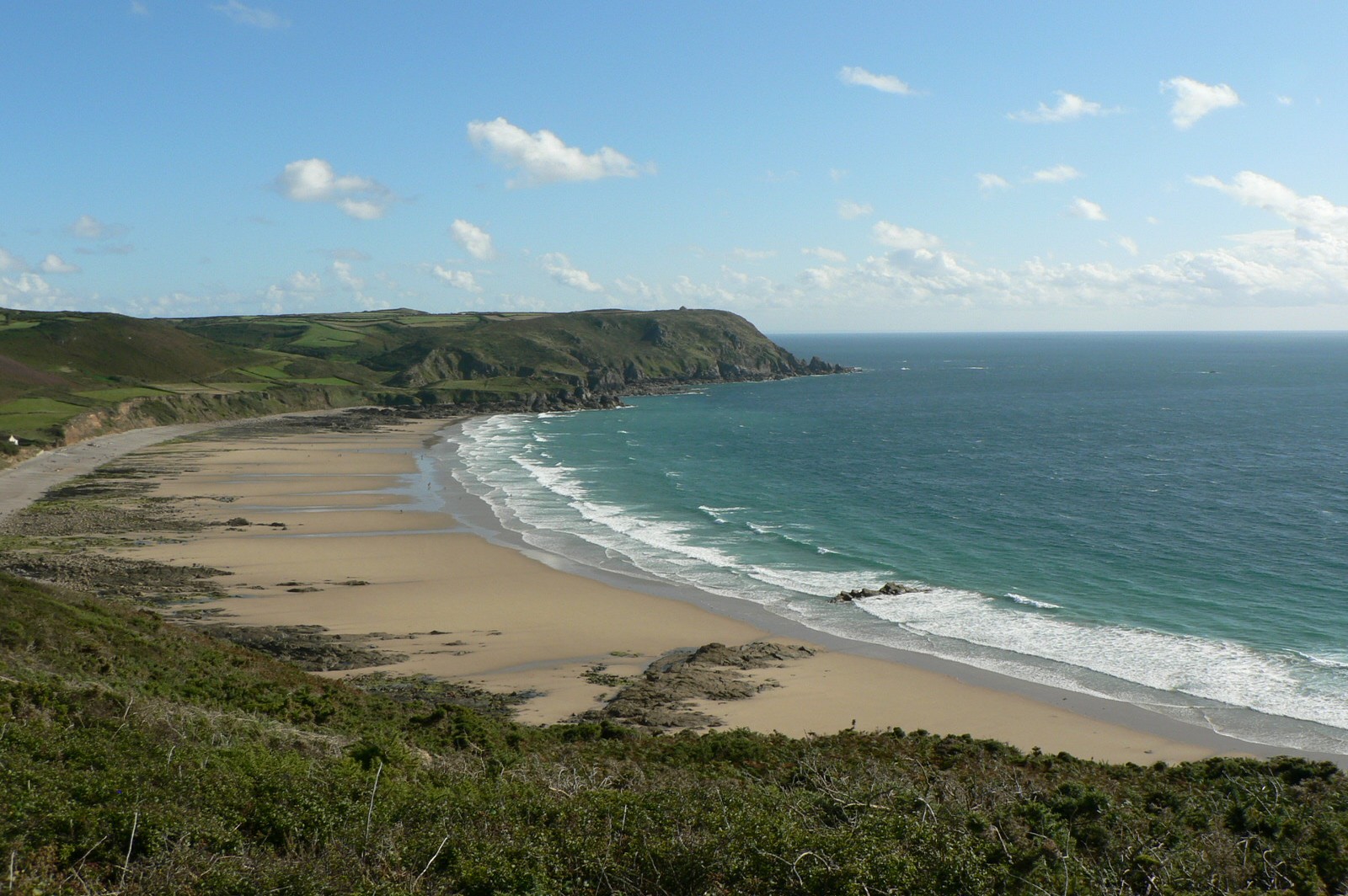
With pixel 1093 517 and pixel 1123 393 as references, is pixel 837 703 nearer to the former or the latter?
pixel 1093 517

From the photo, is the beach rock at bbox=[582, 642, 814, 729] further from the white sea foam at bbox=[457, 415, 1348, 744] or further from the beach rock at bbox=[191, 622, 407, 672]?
the beach rock at bbox=[191, 622, 407, 672]

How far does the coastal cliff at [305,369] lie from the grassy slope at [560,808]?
6998 centimetres

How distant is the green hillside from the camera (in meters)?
106

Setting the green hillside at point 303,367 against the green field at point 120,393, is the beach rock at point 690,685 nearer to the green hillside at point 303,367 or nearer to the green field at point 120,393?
the green hillside at point 303,367

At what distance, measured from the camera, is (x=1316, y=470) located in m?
72.2

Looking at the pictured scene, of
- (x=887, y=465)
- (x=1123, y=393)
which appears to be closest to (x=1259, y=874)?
(x=887, y=465)

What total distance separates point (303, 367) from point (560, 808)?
14636 cm

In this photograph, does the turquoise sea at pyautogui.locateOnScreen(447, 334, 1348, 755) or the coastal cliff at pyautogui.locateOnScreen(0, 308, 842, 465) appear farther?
the coastal cliff at pyautogui.locateOnScreen(0, 308, 842, 465)

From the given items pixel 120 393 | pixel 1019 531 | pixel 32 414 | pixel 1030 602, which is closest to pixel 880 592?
pixel 1030 602

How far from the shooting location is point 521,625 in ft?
125

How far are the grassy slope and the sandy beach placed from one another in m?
5.33

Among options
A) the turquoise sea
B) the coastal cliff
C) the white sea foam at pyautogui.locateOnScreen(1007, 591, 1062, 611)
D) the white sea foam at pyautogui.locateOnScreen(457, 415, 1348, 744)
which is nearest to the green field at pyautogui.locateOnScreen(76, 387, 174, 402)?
the coastal cliff

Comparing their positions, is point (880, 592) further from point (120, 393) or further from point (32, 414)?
point (120, 393)

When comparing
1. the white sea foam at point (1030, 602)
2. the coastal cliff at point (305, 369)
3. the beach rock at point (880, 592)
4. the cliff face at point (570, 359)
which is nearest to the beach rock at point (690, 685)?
the beach rock at point (880, 592)
